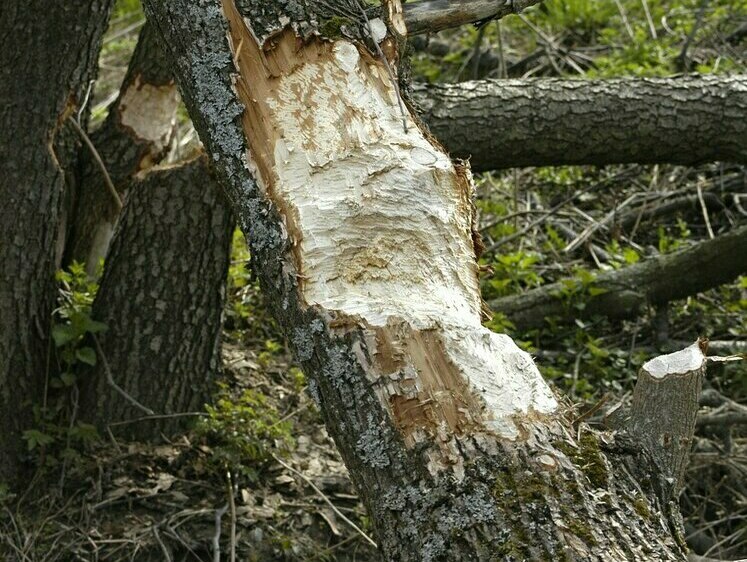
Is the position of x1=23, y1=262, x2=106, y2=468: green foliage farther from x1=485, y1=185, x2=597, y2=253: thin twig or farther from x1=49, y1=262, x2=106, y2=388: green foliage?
x1=485, y1=185, x2=597, y2=253: thin twig

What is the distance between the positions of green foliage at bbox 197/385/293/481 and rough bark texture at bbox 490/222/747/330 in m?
1.16

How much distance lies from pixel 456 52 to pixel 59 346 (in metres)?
3.44

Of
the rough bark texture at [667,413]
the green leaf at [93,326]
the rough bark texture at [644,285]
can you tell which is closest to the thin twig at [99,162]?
the green leaf at [93,326]

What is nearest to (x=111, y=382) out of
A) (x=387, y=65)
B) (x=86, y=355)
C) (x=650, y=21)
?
(x=86, y=355)

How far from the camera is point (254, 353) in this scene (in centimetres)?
395

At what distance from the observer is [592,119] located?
3.76m

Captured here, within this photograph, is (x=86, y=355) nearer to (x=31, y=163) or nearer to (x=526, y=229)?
(x=31, y=163)

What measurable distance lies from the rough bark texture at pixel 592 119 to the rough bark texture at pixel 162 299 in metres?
0.98

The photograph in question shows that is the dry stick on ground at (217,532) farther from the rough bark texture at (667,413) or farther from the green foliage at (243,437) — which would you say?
the rough bark texture at (667,413)

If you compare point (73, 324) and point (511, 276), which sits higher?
point (73, 324)

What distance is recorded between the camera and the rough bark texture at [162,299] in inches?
130

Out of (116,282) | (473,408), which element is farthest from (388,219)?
(116,282)

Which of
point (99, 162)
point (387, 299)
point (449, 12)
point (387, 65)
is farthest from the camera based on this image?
point (99, 162)

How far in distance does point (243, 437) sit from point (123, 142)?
126cm
